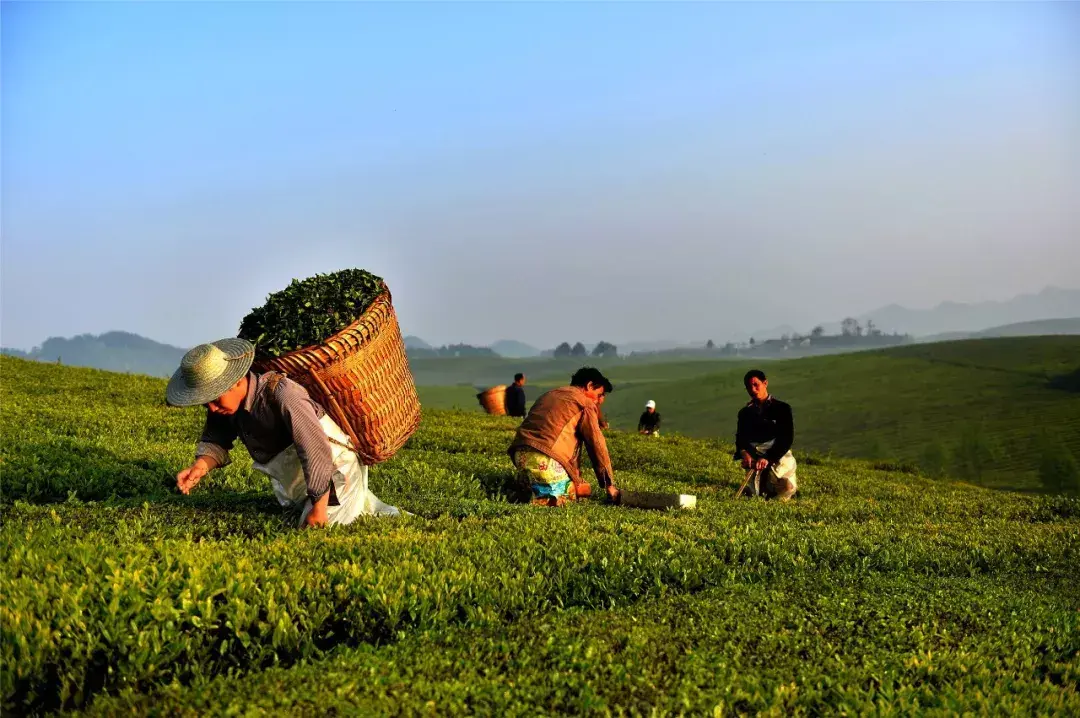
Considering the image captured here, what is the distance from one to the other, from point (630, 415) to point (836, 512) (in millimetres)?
67179

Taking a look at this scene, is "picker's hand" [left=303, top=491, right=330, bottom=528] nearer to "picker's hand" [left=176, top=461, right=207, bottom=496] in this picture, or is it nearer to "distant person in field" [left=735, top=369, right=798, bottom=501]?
"picker's hand" [left=176, top=461, right=207, bottom=496]

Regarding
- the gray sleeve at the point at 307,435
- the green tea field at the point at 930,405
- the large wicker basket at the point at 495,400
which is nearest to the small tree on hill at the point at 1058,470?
the green tea field at the point at 930,405

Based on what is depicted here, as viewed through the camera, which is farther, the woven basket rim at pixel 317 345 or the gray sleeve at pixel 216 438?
the gray sleeve at pixel 216 438

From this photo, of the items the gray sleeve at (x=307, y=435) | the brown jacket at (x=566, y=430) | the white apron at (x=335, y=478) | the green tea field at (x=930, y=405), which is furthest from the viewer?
the green tea field at (x=930, y=405)

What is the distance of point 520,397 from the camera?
2947cm

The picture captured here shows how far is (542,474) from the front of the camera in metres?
10.9

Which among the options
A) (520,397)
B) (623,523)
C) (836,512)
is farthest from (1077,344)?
(623,523)

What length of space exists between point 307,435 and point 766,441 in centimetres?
840

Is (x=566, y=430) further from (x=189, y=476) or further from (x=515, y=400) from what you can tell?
(x=515, y=400)

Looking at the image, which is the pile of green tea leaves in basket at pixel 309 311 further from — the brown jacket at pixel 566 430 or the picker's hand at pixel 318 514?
the brown jacket at pixel 566 430

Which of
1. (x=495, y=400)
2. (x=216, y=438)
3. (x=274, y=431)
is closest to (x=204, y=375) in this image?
(x=274, y=431)

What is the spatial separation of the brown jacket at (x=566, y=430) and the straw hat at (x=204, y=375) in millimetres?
4716

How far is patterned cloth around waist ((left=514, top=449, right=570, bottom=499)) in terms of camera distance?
10906mm

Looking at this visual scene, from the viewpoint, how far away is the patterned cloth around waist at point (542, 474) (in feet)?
35.8
